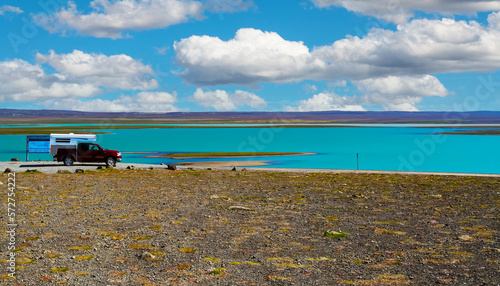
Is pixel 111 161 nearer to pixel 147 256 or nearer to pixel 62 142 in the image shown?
pixel 62 142

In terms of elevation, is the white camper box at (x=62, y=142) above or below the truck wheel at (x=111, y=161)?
above

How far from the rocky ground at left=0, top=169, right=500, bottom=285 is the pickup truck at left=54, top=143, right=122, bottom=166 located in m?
20.4

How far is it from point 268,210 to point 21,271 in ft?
29.0

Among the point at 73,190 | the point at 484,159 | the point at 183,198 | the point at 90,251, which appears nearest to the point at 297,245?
the point at 90,251

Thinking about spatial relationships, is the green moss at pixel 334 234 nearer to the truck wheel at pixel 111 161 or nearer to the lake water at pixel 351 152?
the truck wheel at pixel 111 161

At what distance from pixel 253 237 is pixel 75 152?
33476 millimetres

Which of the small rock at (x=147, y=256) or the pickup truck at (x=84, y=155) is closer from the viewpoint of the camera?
the small rock at (x=147, y=256)

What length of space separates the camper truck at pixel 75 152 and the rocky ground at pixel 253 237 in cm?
2052

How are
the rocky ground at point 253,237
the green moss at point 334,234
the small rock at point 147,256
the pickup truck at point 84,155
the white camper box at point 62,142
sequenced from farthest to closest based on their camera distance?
the white camper box at point 62,142, the pickup truck at point 84,155, the green moss at point 334,234, the small rock at point 147,256, the rocky ground at point 253,237

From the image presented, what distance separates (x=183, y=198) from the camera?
19.6 meters

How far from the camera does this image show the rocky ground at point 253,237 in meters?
9.48

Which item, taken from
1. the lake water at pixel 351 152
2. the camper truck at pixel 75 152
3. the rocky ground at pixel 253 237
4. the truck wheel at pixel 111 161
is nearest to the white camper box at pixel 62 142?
the camper truck at pixel 75 152

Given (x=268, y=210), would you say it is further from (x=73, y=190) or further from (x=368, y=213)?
(x=73, y=190)

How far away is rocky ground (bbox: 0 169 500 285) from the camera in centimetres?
948
